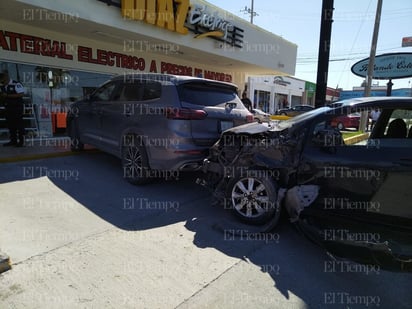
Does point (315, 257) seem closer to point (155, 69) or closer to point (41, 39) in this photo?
point (41, 39)

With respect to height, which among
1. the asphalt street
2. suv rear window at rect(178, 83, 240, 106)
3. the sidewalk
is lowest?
the asphalt street

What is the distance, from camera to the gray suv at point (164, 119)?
474 cm

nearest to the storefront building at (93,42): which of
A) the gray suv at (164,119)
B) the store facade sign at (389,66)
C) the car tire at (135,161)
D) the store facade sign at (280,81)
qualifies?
the gray suv at (164,119)

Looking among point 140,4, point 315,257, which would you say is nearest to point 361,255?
point 315,257

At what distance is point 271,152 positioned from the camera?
389 centimetres

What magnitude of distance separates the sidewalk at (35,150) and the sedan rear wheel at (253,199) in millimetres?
5048

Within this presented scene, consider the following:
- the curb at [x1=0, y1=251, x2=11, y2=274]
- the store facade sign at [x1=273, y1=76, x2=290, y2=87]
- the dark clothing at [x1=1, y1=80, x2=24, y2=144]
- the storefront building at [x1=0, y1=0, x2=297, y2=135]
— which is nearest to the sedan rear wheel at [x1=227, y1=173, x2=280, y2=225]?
the curb at [x1=0, y1=251, x2=11, y2=274]

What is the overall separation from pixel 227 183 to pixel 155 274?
5.80 feet

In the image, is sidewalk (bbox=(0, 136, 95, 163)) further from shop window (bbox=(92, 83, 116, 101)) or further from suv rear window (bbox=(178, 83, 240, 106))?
suv rear window (bbox=(178, 83, 240, 106))

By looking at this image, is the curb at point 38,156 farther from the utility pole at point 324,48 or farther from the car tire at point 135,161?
the utility pole at point 324,48

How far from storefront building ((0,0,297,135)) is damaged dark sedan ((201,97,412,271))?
6.52 m

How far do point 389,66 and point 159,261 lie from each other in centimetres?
1705

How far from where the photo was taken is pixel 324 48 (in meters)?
7.49

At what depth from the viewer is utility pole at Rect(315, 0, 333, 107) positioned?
7.31 meters
